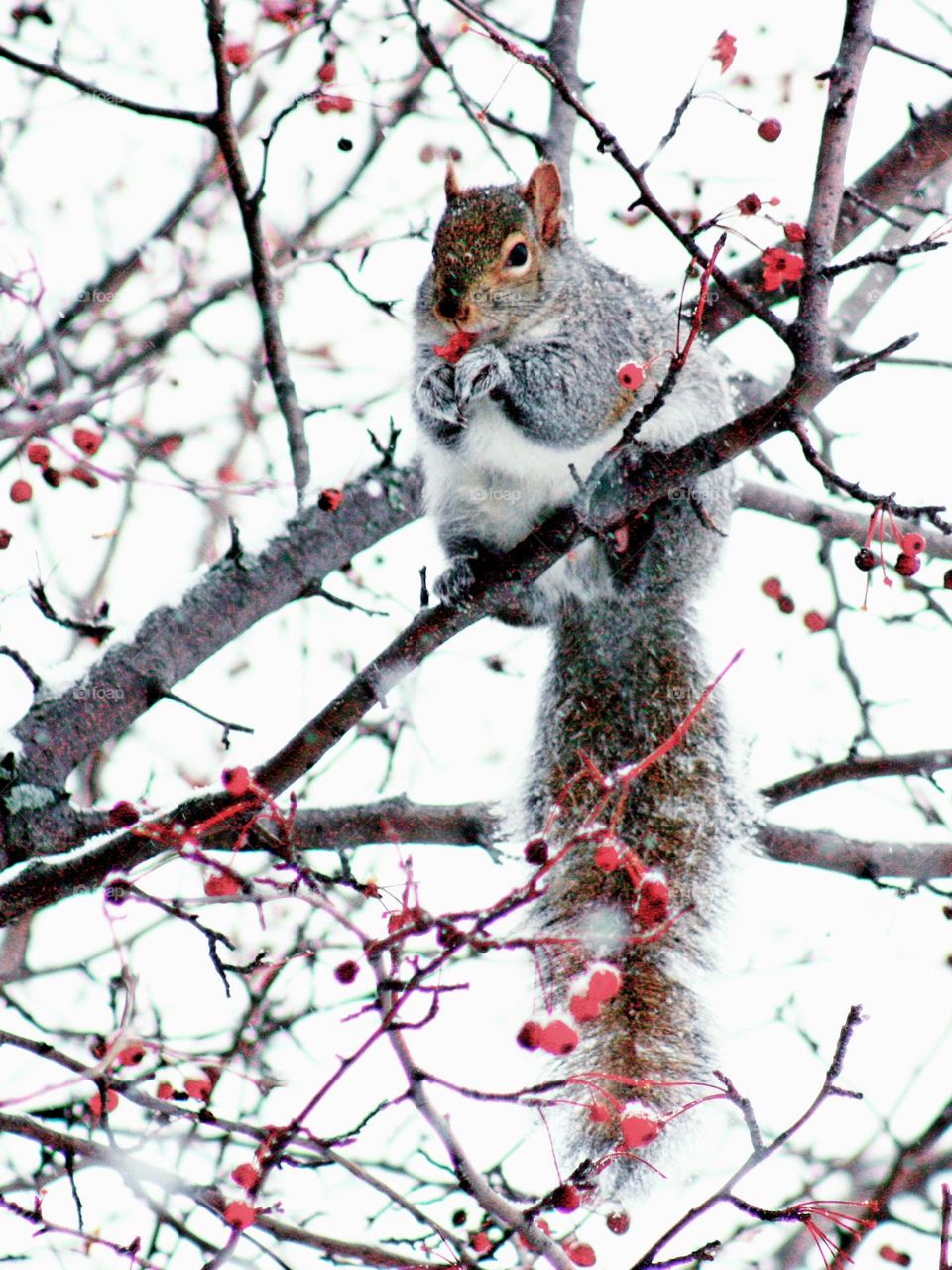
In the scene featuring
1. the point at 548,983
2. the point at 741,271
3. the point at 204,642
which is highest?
the point at 741,271

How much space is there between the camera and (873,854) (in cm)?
298

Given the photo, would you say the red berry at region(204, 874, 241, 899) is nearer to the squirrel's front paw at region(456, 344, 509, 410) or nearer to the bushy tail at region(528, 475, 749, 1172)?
the bushy tail at region(528, 475, 749, 1172)

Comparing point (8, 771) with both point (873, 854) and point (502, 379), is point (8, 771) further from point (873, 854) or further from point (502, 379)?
point (873, 854)

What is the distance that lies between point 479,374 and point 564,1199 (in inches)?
72.5

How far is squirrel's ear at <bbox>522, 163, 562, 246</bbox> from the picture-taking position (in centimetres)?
316

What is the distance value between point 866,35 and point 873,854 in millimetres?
1785

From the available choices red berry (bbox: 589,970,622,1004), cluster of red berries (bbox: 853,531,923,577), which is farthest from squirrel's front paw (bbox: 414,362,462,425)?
red berry (bbox: 589,970,622,1004)

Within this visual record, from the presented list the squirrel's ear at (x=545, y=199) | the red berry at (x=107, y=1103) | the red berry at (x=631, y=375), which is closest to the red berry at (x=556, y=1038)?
the red berry at (x=107, y=1103)

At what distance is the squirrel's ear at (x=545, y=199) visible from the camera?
3160mm

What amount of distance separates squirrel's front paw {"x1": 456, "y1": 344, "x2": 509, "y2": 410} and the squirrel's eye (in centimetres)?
23

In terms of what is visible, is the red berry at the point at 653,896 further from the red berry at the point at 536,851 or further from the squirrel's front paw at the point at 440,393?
the squirrel's front paw at the point at 440,393

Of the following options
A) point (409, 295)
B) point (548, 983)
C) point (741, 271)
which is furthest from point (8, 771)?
point (741, 271)

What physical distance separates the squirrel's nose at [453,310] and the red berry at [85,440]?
2.87 ft

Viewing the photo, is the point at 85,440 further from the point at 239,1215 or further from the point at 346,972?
the point at 239,1215
